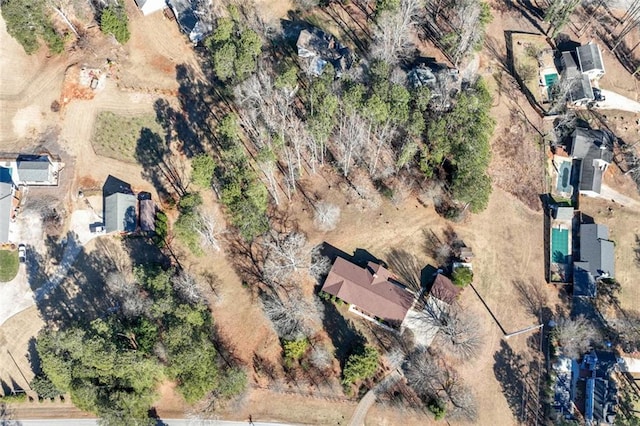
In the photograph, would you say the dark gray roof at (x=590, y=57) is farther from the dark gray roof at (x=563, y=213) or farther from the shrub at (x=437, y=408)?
the shrub at (x=437, y=408)

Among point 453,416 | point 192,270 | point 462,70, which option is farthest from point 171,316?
point 462,70

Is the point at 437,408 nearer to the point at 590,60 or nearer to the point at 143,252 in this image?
the point at 143,252

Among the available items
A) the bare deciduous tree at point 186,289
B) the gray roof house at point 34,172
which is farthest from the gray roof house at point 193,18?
the bare deciduous tree at point 186,289

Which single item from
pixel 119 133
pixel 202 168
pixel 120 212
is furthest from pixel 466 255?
pixel 119 133

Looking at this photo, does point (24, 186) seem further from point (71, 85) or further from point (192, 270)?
point (192, 270)

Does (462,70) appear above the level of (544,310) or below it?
above
